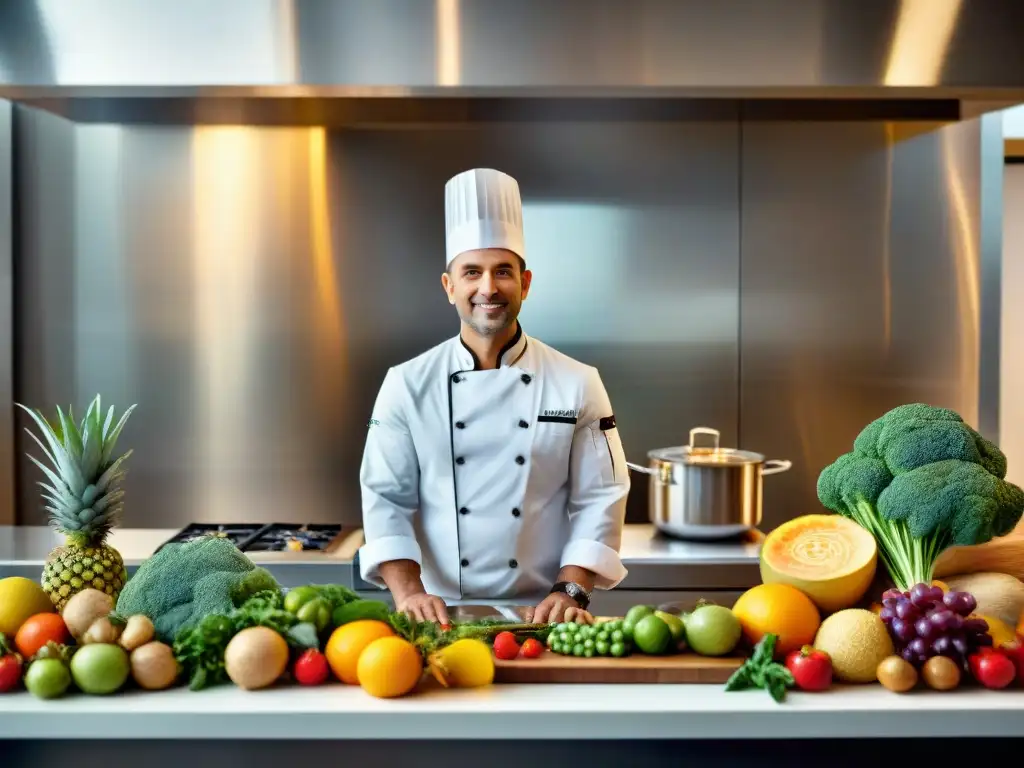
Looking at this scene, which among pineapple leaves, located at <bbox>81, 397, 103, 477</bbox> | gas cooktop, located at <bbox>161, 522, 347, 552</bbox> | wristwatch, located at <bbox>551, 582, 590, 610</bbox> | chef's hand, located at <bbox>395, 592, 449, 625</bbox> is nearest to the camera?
→ pineapple leaves, located at <bbox>81, 397, 103, 477</bbox>

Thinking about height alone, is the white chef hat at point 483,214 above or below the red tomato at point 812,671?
above

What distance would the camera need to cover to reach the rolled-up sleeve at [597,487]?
2.17 metres

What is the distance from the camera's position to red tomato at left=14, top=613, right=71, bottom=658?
1370mm

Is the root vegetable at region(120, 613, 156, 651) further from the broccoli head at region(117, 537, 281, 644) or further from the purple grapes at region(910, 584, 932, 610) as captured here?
the purple grapes at region(910, 584, 932, 610)

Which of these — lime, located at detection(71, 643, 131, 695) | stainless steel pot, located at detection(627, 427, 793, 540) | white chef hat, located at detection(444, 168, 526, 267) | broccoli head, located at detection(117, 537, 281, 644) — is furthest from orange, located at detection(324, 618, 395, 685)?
stainless steel pot, located at detection(627, 427, 793, 540)

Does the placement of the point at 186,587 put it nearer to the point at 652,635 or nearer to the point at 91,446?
the point at 91,446

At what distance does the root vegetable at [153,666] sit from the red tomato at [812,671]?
0.78m

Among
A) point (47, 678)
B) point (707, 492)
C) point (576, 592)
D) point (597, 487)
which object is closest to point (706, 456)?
point (707, 492)

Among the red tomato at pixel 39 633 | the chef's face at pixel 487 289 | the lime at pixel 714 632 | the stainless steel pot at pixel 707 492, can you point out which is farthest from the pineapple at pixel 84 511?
the stainless steel pot at pixel 707 492

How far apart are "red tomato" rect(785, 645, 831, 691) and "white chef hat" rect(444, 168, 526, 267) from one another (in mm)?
1087

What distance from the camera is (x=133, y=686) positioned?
133 centimetres

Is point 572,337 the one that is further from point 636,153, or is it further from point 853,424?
point 853,424

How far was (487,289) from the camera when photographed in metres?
2.04

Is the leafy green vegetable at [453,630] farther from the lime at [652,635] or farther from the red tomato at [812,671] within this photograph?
the red tomato at [812,671]
